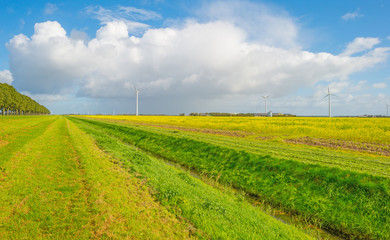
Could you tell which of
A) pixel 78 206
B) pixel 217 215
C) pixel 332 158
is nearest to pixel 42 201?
pixel 78 206

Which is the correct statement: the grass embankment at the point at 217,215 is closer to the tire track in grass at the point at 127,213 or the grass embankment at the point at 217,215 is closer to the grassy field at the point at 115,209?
the grassy field at the point at 115,209

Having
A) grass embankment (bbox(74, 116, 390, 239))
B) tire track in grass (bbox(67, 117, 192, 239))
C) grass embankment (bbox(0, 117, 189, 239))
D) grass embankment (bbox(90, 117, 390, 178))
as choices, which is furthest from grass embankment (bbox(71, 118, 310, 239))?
grass embankment (bbox(90, 117, 390, 178))

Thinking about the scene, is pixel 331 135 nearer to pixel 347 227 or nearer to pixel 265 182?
pixel 265 182

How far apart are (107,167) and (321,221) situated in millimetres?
13366

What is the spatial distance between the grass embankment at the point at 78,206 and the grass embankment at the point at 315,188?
25.9 feet

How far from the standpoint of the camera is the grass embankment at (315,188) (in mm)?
10328

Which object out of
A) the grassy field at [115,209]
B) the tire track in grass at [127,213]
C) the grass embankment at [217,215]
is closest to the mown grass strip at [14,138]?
the grassy field at [115,209]

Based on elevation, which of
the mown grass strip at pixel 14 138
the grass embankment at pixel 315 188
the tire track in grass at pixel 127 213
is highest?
the mown grass strip at pixel 14 138

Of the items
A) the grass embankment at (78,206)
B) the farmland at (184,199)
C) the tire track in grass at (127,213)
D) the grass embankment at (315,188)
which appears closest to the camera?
the grass embankment at (78,206)

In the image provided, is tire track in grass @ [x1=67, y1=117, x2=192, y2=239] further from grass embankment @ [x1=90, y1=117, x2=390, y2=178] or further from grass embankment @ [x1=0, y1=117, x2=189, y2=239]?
grass embankment @ [x1=90, y1=117, x2=390, y2=178]

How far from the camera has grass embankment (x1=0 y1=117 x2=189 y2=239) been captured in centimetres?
704

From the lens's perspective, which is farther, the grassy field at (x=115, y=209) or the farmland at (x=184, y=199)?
the farmland at (x=184, y=199)

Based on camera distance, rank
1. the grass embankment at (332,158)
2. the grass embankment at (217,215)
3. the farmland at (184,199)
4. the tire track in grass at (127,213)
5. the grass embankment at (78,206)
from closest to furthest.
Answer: the grass embankment at (78,206), the tire track in grass at (127,213), the farmland at (184,199), the grass embankment at (217,215), the grass embankment at (332,158)

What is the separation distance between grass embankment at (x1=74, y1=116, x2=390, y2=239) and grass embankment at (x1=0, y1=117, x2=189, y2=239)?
311 inches
